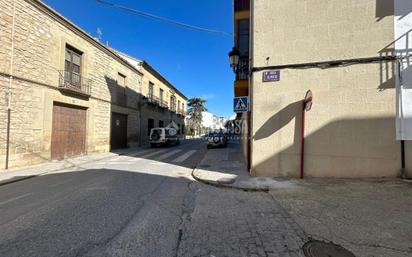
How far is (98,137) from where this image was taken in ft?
45.4

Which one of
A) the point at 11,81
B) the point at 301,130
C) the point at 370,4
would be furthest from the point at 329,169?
the point at 11,81

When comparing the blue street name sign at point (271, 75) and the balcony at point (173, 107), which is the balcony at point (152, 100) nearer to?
the balcony at point (173, 107)

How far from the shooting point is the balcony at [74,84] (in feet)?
35.4

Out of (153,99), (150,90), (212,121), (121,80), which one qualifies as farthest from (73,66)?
(212,121)

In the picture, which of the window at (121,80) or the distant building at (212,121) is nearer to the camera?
the window at (121,80)

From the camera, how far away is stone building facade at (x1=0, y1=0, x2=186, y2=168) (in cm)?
831

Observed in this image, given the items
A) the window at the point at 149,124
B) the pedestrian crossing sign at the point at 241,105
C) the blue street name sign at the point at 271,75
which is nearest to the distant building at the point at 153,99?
→ the window at the point at 149,124

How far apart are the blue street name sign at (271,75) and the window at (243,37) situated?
11.9 ft

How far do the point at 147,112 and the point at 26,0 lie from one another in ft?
43.8

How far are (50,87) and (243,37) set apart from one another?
9.64 meters

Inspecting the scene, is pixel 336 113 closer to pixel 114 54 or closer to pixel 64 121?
pixel 64 121

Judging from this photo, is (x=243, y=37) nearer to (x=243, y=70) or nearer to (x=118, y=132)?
(x=243, y=70)

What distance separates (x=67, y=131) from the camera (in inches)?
450

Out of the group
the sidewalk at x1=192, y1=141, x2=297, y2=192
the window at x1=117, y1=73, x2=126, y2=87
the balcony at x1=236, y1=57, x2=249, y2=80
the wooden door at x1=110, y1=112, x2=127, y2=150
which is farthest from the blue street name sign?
the window at x1=117, y1=73, x2=126, y2=87
